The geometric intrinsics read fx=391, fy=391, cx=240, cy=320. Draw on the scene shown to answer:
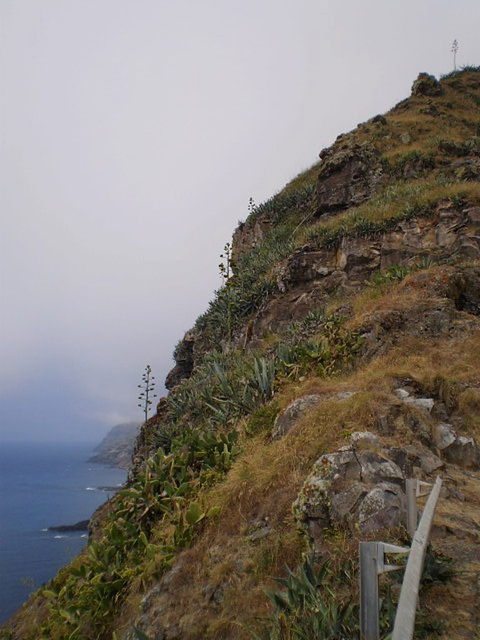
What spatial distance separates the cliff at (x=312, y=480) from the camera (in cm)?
375

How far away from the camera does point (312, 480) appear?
15.9 ft

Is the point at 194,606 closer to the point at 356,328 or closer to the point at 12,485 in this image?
the point at 356,328

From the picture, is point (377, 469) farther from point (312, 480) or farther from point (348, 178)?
point (348, 178)

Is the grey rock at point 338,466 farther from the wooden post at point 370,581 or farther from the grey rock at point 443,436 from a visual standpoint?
the wooden post at point 370,581

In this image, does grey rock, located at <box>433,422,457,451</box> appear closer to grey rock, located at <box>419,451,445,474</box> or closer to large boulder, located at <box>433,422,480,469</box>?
large boulder, located at <box>433,422,480,469</box>

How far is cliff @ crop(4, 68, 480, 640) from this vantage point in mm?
3750

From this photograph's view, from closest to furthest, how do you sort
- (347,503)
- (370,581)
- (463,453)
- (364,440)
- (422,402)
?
(370,581) < (347,503) < (364,440) < (463,453) < (422,402)

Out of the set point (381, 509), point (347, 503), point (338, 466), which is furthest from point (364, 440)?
point (381, 509)

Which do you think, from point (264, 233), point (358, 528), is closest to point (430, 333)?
point (358, 528)

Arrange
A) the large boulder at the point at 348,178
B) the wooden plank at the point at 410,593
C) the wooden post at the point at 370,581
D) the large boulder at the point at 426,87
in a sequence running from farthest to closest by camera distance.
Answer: the large boulder at the point at 426,87, the large boulder at the point at 348,178, the wooden post at the point at 370,581, the wooden plank at the point at 410,593

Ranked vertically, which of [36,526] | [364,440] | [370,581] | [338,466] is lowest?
[36,526]

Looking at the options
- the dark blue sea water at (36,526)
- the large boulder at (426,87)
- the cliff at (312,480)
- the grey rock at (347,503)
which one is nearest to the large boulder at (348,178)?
the cliff at (312,480)

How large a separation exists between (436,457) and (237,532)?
9.73 feet

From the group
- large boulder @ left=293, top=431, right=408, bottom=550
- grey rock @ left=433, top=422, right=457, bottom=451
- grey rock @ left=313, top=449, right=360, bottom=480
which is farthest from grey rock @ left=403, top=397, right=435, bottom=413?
grey rock @ left=313, top=449, right=360, bottom=480
